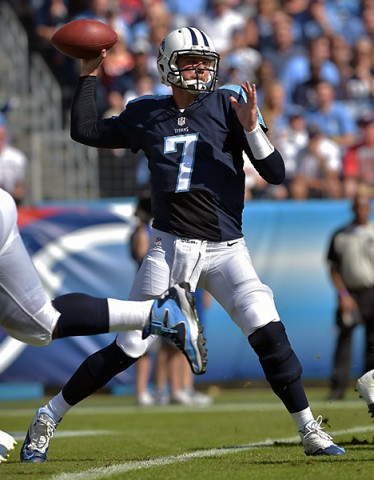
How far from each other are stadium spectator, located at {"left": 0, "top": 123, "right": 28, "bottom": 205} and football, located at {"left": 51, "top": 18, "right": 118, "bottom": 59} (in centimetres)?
597

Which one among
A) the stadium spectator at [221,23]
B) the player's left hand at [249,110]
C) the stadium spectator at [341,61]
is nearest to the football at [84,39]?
the player's left hand at [249,110]

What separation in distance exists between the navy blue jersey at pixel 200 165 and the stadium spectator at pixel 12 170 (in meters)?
6.29

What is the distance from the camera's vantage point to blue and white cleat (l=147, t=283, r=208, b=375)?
165 inches

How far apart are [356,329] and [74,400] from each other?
5694 mm

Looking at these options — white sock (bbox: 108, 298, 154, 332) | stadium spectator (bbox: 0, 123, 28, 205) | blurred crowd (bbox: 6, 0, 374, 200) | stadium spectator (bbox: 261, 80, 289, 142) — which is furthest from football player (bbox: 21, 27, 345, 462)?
stadium spectator (bbox: 261, 80, 289, 142)

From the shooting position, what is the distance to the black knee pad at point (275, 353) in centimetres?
468

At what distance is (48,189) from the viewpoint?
444 inches

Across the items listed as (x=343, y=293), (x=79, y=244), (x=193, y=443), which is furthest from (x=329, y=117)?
(x=193, y=443)

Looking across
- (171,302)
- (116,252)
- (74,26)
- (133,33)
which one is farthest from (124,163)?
(171,302)

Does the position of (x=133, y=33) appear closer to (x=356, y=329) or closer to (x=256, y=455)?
(x=356, y=329)

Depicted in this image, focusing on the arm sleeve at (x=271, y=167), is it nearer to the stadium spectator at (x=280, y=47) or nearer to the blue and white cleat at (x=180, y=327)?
the blue and white cleat at (x=180, y=327)

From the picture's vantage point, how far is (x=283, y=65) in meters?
13.2

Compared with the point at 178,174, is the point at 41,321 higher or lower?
lower

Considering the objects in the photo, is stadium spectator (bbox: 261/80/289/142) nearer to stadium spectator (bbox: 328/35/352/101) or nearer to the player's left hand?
stadium spectator (bbox: 328/35/352/101)
